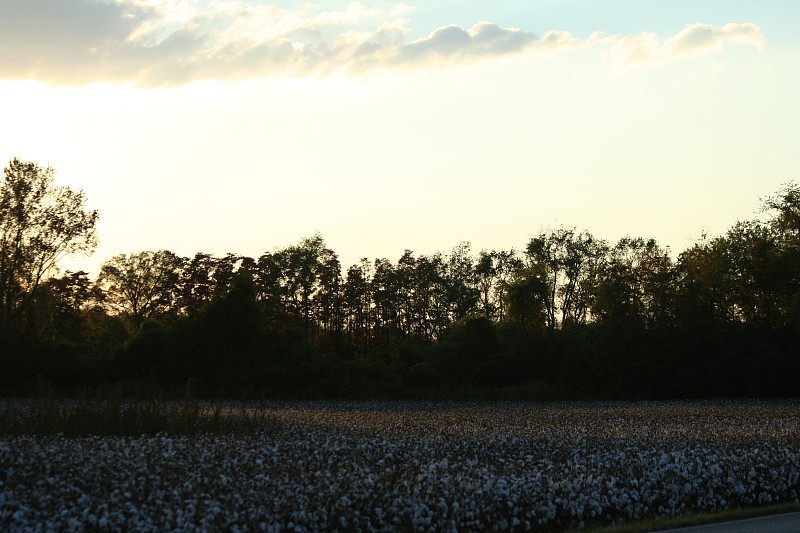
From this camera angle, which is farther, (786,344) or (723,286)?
(723,286)

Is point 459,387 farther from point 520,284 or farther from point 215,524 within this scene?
point 215,524

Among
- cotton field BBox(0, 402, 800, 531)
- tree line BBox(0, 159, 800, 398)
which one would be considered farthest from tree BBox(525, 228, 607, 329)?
cotton field BBox(0, 402, 800, 531)

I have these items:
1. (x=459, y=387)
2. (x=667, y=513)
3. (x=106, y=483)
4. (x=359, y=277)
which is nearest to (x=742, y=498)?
(x=667, y=513)

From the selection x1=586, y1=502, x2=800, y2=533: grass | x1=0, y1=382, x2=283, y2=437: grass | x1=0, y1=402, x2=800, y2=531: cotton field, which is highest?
x1=0, y1=382, x2=283, y2=437: grass

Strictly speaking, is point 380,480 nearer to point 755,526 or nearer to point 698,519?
point 698,519

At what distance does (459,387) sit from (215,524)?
47.6 meters

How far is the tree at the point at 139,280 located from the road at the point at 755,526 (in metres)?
90.7

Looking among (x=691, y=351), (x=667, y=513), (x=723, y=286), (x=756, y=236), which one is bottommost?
(x=667, y=513)

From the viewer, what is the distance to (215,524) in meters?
12.6

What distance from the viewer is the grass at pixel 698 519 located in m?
14.3

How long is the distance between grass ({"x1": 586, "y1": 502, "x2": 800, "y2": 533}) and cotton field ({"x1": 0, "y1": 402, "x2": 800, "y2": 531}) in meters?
0.64

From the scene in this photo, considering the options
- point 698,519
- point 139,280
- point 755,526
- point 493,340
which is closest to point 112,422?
point 698,519

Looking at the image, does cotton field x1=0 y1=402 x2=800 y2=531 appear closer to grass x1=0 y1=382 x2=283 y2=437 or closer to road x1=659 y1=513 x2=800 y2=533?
road x1=659 y1=513 x2=800 y2=533

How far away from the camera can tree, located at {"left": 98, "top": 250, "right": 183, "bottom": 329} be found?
10031cm
